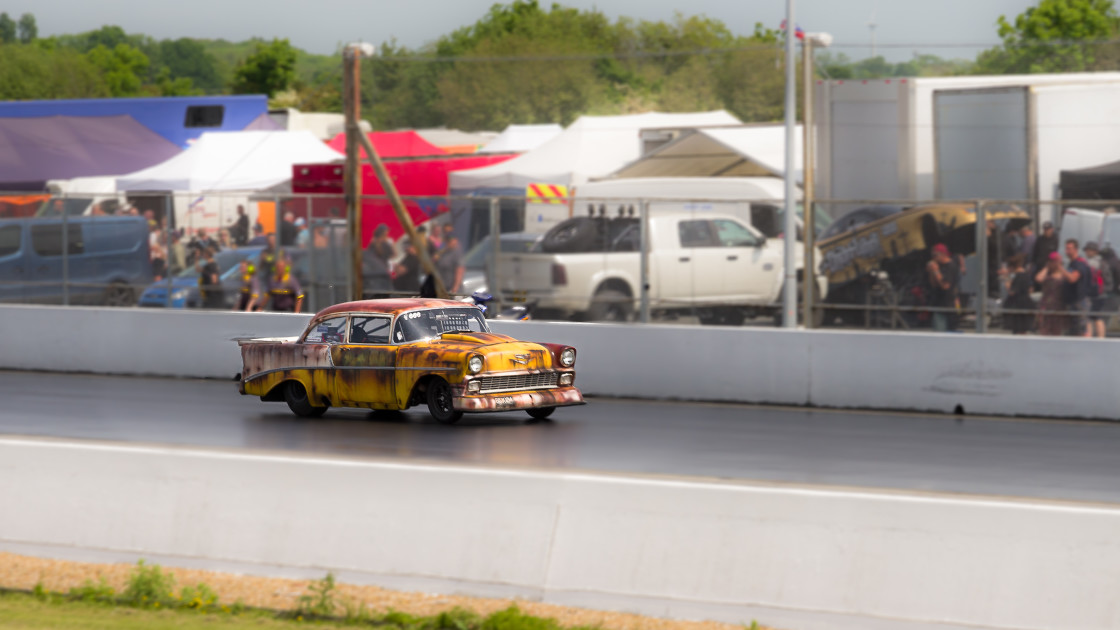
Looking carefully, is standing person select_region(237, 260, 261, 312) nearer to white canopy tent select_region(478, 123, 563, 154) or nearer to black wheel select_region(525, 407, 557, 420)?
black wheel select_region(525, 407, 557, 420)

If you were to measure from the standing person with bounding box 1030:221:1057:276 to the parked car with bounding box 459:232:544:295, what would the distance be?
6615 millimetres

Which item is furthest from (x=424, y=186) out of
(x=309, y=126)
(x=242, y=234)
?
(x=309, y=126)

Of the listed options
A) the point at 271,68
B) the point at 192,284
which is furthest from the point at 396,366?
the point at 271,68

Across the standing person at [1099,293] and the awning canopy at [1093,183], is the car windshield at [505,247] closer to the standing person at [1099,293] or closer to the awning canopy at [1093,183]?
the standing person at [1099,293]

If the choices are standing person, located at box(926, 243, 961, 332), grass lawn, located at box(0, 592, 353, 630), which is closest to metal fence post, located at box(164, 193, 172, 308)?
standing person, located at box(926, 243, 961, 332)

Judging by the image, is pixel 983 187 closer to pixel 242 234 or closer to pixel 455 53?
pixel 242 234

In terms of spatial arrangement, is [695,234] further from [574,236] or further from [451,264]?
[451,264]

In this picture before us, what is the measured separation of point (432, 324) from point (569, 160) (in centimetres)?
1667

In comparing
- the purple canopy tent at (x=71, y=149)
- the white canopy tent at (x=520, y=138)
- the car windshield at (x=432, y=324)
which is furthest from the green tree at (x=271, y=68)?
the car windshield at (x=432, y=324)

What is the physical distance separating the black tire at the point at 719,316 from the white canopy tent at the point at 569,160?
1031cm

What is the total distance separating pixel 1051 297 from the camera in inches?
601

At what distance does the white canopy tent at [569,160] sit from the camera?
27469 millimetres

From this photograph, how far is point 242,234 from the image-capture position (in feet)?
Result: 66.8

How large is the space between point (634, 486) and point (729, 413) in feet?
23.8
